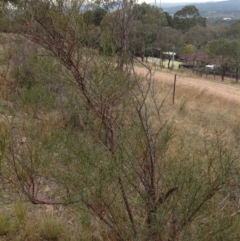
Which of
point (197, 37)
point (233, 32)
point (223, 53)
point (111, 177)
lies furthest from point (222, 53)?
point (111, 177)

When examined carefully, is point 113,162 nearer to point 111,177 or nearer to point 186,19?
point 111,177

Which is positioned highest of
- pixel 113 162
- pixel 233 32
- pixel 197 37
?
pixel 233 32

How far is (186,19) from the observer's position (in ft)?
175

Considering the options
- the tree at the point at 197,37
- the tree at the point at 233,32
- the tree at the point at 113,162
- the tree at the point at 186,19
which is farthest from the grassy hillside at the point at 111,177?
the tree at the point at 186,19

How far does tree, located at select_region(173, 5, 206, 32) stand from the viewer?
2029 inches

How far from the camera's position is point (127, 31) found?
8.32 feet

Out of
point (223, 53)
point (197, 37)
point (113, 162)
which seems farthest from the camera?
point (197, 37)

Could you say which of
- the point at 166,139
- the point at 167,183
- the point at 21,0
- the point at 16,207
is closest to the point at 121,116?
the point at 166,139

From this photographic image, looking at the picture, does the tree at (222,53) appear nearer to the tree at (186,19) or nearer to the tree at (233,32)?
the tree at (233,32)

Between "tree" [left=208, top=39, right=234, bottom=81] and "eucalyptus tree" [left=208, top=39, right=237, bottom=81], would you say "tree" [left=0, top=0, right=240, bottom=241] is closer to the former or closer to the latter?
"eucalyptus tree" [left=208, top=39, right=237, bottom=81]

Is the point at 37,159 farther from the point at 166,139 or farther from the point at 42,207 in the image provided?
the point at 42,207

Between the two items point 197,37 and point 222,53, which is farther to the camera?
point 197,37

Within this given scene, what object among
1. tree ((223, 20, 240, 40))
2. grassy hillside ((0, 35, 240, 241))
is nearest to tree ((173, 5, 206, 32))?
tree ((223, 20, 240, 40))

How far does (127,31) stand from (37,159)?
1.12 m
